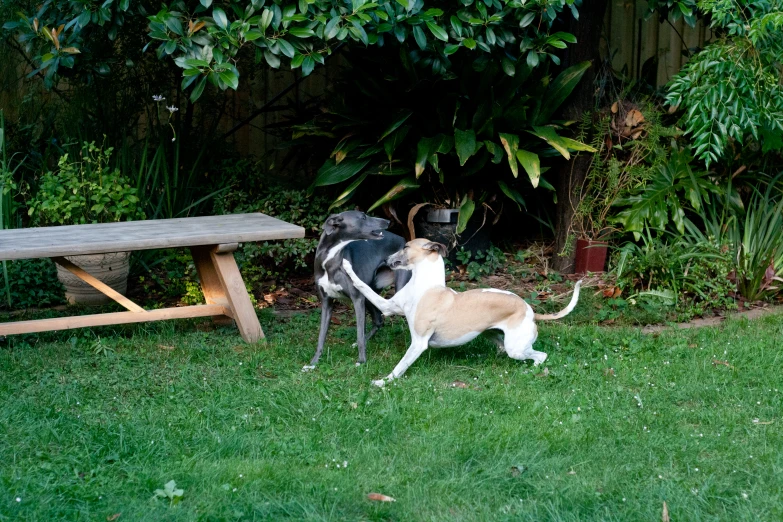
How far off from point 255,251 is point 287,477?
11.6 feet

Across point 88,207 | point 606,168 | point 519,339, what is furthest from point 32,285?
point 606,168

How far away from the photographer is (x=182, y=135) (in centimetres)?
766

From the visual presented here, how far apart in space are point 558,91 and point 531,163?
774 millimetres

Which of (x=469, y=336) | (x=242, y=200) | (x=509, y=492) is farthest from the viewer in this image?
(x=242, y=200)

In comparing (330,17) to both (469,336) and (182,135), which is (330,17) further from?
(182,135)

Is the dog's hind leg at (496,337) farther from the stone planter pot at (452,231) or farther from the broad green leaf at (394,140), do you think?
the broad green leaf at (394,140)

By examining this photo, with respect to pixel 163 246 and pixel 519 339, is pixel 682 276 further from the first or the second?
pixel 163 246

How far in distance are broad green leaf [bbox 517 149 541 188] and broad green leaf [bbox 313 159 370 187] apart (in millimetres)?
1289

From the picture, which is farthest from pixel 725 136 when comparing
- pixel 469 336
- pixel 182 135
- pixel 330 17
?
pixel 182 135

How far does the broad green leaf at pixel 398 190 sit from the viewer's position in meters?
7.15

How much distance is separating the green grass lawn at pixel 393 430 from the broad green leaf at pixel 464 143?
1.73 m

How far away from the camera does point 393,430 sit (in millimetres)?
4086

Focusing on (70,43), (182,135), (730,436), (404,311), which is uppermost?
(70,43)

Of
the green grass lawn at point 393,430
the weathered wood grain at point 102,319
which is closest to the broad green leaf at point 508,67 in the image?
the green grass lawn at point 393,430
